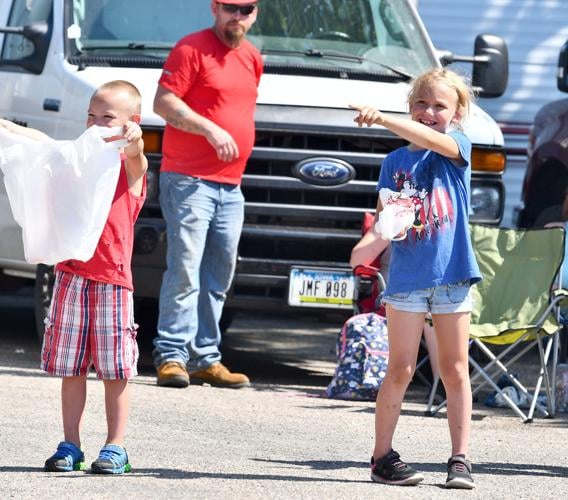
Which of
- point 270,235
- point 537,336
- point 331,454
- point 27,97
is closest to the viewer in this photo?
point 331,454

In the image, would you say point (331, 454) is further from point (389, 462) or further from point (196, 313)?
point (196, 313)

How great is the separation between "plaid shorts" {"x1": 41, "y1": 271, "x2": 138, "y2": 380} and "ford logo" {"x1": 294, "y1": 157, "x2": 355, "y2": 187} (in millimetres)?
2788

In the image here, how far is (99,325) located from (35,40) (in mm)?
3472

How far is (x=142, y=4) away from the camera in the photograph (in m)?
8.82

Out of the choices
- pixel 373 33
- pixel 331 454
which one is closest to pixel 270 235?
pixel 373 33

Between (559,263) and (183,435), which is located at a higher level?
(559,263)

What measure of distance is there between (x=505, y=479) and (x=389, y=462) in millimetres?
509

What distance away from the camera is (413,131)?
5.43 metres

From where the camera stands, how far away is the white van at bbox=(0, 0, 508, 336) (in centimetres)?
831

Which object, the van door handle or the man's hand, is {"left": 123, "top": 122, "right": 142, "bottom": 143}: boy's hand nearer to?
the man's hand

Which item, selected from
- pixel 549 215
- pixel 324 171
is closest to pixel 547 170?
pixel 549 215

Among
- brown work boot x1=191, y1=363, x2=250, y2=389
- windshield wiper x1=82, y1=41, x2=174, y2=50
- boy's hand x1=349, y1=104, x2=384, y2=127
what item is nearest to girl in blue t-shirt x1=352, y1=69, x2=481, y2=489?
boy's hand x1=349, y1=104, x2=384, y2=127

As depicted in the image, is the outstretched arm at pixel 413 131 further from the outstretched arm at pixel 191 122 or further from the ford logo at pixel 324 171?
the ford logo at pixel 324 171

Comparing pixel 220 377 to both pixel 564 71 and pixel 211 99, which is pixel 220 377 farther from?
pixel 564 71
